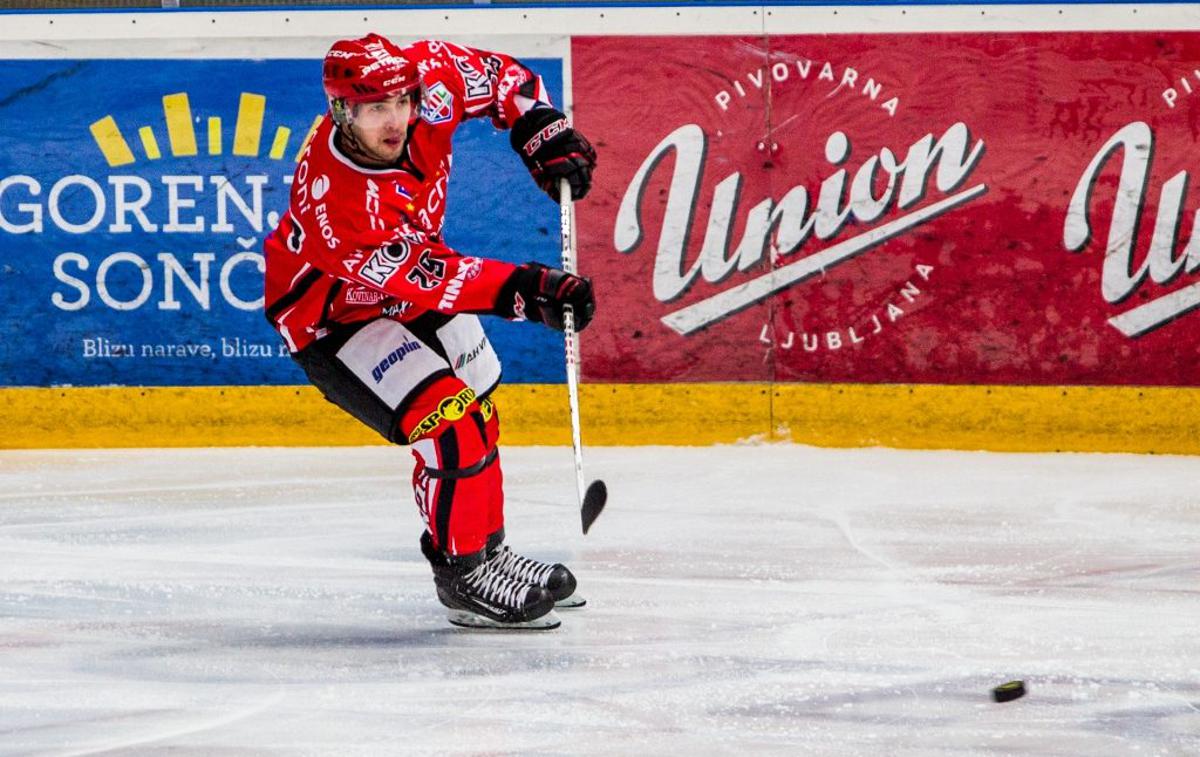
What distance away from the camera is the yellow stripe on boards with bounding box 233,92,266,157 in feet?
19.0

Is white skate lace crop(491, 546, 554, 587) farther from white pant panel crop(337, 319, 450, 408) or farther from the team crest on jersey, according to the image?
the team crest on jersey

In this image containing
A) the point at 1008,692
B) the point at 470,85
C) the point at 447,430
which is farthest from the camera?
the point at 470,85

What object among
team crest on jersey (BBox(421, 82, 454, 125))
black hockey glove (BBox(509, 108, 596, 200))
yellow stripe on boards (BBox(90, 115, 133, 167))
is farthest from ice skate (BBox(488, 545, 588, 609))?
yellow stripe on boards (BBox(90, 115, 133, 167))

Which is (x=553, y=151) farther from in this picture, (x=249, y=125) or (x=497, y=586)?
(x=249, y=125)

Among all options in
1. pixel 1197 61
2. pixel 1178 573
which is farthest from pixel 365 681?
pixel 1197 61

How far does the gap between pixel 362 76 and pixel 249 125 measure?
2741mm

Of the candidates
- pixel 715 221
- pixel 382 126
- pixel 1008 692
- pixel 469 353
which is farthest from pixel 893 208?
pixel 1008 692

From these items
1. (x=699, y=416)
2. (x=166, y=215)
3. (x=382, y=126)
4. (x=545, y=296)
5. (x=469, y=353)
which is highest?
(x=382, y=126)

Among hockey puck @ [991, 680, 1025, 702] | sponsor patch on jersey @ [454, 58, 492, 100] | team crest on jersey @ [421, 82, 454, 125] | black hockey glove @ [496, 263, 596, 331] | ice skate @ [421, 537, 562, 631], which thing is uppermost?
sponsor patch on jersey @ [454, 58, 492, 100]

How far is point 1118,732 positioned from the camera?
2.69 metres

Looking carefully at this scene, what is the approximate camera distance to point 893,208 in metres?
5.67

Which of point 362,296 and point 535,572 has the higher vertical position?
point 362,296

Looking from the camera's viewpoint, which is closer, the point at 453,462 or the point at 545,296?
the point at 545,296

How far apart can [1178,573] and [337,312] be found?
188 centimetres
